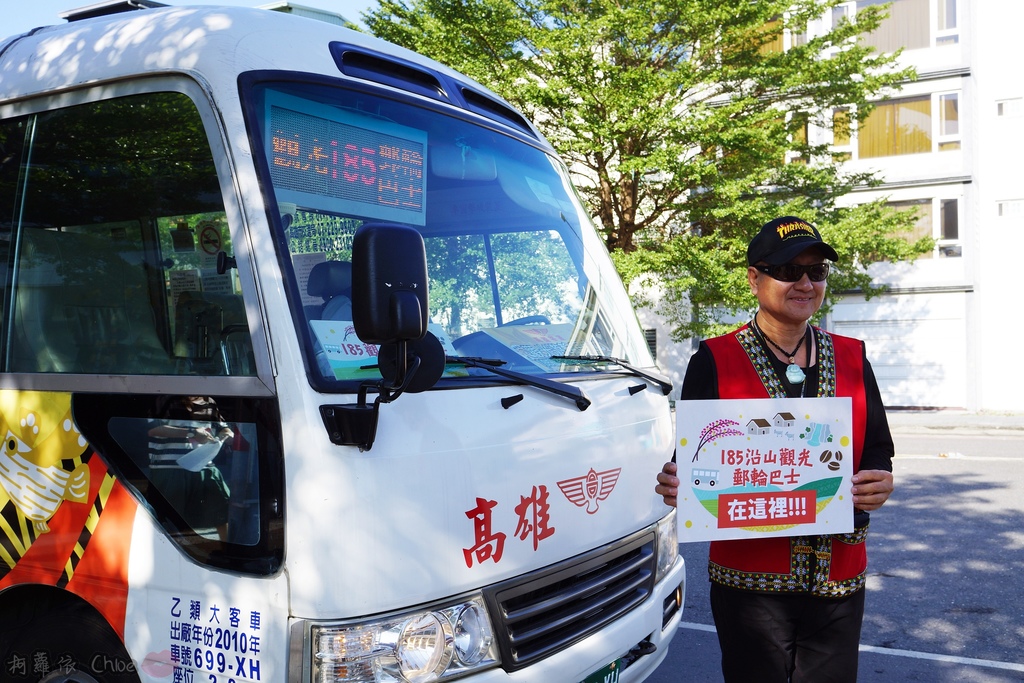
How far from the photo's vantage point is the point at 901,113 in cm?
2655

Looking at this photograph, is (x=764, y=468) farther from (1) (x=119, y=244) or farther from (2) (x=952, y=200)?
(2) (x=952, y=200)

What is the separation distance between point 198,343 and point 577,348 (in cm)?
140

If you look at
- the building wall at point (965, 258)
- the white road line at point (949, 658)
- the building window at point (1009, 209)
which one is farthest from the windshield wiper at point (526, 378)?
the building window at point (1009, 209)

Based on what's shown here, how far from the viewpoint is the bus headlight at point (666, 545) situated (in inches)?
142

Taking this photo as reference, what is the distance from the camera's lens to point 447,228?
326 centimetres

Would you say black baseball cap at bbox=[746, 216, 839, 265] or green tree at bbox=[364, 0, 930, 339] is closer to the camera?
black baseball cap at bbox=[746, 216, 839, 265]

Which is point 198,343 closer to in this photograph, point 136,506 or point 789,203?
point 136,506

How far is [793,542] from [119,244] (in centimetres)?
234

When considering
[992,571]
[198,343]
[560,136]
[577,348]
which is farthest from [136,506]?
[560,136]

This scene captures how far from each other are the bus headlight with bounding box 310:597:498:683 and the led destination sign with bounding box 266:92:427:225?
Answer: 122cm

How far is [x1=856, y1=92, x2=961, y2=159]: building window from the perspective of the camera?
25.9 m

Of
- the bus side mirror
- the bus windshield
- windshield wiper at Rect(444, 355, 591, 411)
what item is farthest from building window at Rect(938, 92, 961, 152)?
the bus side mirror

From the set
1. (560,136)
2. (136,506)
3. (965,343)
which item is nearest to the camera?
(136,506)

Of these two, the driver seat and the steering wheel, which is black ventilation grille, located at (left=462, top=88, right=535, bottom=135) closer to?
the steering wheel
